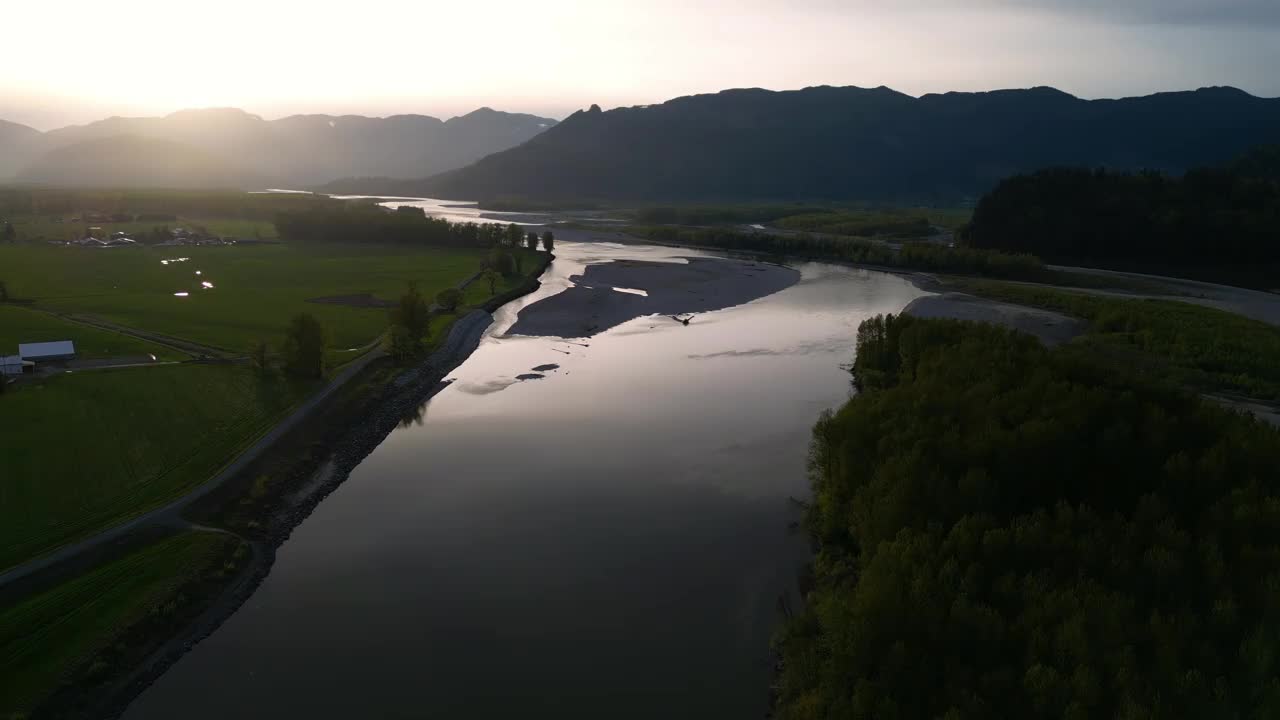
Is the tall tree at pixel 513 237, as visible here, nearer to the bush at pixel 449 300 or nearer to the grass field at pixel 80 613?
the bush at pixel 449 300

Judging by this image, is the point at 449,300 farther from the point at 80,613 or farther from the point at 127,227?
the point at 127,227

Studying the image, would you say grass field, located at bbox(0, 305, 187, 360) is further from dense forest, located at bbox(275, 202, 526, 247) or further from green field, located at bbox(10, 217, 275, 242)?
green field, located at bbox(10, 217, 275, 242)

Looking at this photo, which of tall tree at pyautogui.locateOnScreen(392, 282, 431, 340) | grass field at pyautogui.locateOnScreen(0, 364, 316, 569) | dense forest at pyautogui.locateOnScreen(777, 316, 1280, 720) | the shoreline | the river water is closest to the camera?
dense forest at pyautogui.locateOnScreen(777, 316, 1280, 720)

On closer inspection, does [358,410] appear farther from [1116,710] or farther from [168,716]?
[1116,710]

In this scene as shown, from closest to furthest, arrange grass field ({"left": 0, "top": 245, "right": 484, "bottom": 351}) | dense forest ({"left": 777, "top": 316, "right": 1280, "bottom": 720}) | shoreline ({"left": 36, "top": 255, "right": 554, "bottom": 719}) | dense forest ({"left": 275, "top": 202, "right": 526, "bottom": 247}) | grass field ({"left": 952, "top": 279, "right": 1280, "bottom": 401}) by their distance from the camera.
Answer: dense forest ({"left": 777, "top": 316, "right": 1280, "bottom": 720}) → shoreline ({"left": 36, "top": 255, "right": 554, "bottom": 719}) → grass field ({"left": 952, "top": 279, "right": 1280, "bottom": 401}) → grass field ({"left": 0, "top": 245, "right": 484, "bottom": 351}) → dense forest ({"left": 275, "top": 202, "right": 526, "bottom": 247})

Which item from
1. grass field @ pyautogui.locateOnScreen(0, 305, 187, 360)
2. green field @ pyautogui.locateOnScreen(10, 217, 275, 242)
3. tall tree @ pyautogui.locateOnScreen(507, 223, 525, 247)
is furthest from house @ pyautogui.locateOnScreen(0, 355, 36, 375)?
green field @ pyautogui.locateOnScreen(10, 217, 275, 242)

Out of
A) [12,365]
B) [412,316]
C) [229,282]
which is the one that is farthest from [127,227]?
[12,365]

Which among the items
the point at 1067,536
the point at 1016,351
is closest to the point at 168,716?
the point at 1067,536

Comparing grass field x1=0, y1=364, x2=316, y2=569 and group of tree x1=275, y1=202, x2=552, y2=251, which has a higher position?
group of tree x1=275, y1=202, x2=552, y2=251
